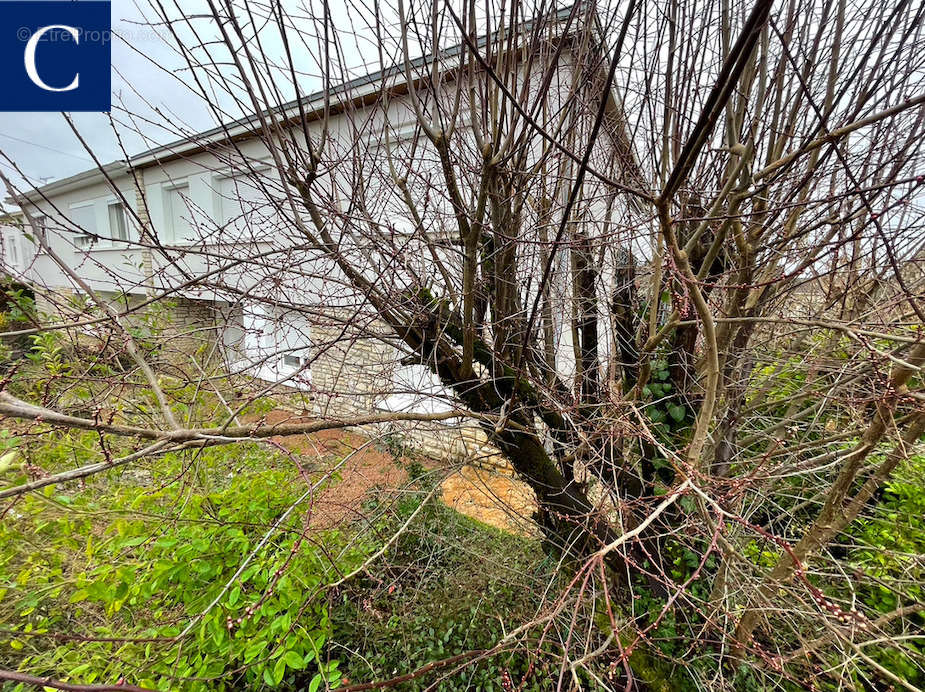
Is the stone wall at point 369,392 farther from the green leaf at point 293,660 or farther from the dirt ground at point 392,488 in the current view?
the green leaf at point 293,660

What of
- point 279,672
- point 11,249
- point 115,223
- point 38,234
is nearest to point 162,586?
Answer: point 279,672

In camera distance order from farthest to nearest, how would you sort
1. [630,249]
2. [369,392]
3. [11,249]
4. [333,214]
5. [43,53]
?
1. [11,249]
2. [43,53]
3. [630,249]
4. [369,392]
5. [333,214]

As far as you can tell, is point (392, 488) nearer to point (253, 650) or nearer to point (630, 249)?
point (253, 650)

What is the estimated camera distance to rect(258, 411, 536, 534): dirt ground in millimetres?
2900

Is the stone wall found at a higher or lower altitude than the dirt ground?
higher

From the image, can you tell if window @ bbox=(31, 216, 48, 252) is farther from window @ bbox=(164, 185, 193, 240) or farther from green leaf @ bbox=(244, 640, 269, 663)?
window @ bbox=(164, 185, 193, 240)

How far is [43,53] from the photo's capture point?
3.80m

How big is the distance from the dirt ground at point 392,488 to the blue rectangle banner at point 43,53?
10.6 feet

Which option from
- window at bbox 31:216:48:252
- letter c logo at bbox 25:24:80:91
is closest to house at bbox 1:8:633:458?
window at bbox 31:216:48:252

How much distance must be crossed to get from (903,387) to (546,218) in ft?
5.85

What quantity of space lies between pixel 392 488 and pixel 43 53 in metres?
5.27

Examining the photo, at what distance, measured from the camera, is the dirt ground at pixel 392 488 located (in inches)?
114

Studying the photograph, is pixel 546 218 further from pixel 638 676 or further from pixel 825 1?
pixel 638 676

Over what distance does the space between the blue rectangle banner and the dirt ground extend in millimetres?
3239
